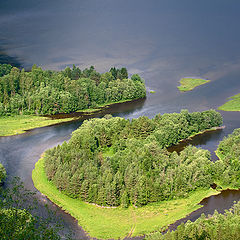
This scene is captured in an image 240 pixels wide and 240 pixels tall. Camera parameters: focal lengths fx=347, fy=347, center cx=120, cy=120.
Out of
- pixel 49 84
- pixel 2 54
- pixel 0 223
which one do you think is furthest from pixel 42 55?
pixel 0 223

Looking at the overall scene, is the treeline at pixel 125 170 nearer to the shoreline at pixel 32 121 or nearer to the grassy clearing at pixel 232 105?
the shoreline at pixel 32 121

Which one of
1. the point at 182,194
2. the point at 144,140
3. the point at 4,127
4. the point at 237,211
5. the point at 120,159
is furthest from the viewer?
the point at 4,127

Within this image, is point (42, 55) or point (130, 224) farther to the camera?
point (42, 55)

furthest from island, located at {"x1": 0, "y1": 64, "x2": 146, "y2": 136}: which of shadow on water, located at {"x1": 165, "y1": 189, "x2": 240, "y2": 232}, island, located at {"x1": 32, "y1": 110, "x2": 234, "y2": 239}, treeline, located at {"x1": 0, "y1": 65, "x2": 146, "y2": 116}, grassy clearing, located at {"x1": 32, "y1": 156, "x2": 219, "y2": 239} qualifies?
shadow on water, located at {"x1": 165, "y1": 189, "x2": 240, "y2": 232}

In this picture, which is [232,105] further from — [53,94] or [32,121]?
[32,121]

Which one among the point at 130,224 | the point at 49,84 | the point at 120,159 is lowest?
the point at 130,224

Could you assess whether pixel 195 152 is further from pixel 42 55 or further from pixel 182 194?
pixel 42 55

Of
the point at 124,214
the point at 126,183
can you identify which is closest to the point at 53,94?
the point at 126,183
